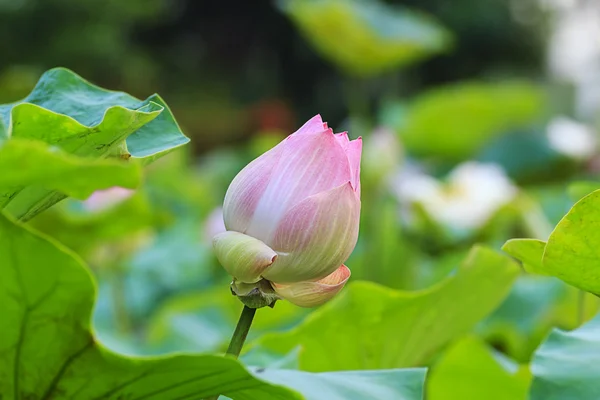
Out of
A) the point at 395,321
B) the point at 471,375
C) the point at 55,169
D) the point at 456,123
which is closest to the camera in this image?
the point at 55,169

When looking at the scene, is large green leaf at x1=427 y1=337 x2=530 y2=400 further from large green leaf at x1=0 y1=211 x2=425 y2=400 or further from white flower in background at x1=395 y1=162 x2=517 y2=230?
white flower in background at x1=395 y1=162 x2=517 y2=230

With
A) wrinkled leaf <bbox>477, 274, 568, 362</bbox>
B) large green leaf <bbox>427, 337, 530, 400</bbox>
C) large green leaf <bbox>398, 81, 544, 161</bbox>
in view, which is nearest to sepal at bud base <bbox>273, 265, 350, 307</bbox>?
large green leaf <bbox>427, 337, 530, 400</bbox>

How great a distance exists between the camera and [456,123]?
2221 millimetres

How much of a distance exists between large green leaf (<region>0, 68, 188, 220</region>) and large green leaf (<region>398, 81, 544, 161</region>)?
1.80m

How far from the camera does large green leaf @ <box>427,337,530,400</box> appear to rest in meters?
0.58

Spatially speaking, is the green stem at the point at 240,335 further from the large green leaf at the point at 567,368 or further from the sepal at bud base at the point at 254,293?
the large green leaf at the point at 567,368

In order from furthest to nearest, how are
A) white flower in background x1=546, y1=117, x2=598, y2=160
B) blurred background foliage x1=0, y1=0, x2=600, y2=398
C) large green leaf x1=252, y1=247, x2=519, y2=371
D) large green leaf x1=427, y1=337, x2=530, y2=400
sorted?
white flower in background x1=546, y1=117, x2=598, y2=160, blurred background foliage x1=0, y1=0, x2=600, y2=398, large green leaf x1=427, y1=337, x2=530, y2=400, large green leaf x1=252, y1=247, x2=519, y2=371

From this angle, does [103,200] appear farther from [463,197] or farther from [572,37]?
[572,37]

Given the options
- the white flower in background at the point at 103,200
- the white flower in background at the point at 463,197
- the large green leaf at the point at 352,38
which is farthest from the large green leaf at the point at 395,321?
the large green leaf at the point at 352,38

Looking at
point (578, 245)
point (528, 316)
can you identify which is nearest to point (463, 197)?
point (528, 316)

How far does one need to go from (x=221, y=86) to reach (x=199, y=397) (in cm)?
993

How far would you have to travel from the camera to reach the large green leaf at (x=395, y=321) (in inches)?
18.5

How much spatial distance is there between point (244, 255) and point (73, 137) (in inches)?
3.1

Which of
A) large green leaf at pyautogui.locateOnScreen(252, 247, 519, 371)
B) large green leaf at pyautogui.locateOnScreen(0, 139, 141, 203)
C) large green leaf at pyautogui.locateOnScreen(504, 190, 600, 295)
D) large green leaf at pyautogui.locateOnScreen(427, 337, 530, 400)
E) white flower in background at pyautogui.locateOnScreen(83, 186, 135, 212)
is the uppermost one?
large green leaf at pyautogui.locateOnScreen(0, 139, 141, 203)
